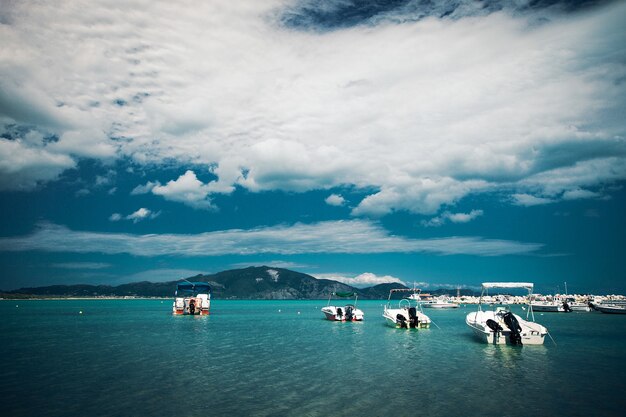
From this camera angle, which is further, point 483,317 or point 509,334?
point 483,317

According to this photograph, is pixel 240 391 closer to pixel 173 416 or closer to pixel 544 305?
pixel 173 416

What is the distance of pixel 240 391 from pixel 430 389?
895 cm

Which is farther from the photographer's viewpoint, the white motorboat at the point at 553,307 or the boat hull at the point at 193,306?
the white motorboat at the point at 553,307

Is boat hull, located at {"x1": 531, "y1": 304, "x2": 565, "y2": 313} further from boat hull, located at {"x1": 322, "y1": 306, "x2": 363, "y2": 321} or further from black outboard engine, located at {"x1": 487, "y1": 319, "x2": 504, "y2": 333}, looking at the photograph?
black outboard engine, located at {"x1": 487, "y1": 319, "x2": 504, "y2": 333}

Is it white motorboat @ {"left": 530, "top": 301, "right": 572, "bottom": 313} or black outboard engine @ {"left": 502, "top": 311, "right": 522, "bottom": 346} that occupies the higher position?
black outboard engine @ {"left": 502, "top": 311, "right": 522, "bottom": 346}

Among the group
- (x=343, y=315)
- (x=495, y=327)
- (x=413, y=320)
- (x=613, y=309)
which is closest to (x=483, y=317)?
(x=495, y=327)

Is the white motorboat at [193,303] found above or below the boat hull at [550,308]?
above

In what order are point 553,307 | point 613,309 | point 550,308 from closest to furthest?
point 613,309 → point 553,307 → point 550,308

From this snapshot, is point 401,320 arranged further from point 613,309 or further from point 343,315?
point 613,309

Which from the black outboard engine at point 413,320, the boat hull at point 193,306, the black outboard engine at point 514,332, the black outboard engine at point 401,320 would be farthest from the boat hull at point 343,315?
the black outboard engine at point 514,332

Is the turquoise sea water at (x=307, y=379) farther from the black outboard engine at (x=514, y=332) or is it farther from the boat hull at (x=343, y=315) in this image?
the boat hull at (x=343, y=315)

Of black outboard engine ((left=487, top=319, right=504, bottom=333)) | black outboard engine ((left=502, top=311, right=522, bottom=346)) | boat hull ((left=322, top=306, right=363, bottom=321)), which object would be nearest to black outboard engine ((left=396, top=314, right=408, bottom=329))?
boat hull ((left=322, top=306, right=363, bottom=321))

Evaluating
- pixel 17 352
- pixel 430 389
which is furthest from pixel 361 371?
pixel 17 352

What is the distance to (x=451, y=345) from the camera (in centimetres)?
3588
